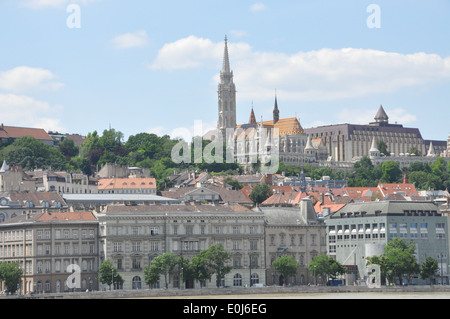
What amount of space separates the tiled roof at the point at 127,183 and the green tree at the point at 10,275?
6611cm

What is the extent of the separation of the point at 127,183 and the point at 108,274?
225 feet

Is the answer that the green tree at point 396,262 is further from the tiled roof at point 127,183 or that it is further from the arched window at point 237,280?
the tiled roof at point 127,183

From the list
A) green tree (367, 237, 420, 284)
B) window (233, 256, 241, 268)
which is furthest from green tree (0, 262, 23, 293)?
green tree (367, 237, 420, 284)

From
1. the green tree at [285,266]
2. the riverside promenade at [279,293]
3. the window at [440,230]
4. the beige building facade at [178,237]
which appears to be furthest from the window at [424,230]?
the beige building facade at [178,237]

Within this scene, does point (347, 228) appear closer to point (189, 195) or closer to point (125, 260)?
point (125, 260)

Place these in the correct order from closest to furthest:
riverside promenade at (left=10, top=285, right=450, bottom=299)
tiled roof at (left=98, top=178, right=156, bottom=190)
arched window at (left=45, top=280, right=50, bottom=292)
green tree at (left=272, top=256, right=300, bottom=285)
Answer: riverside promenade at (left=10, top=285, right=450, bottom=299) → arched window at (left=45, top=280, right=50, bottom=292) → green tree at (left=272, top=256, right=300, bottom=285) → tiled roof at (left=98, top=178, right=156, bottom=190)

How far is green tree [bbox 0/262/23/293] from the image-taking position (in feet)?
397

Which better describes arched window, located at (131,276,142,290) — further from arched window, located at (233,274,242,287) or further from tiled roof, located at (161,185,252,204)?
tiled roof, located at (161,185,252,204)

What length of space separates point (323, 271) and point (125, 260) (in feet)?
62.9

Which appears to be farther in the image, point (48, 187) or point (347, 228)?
point (48, 187)

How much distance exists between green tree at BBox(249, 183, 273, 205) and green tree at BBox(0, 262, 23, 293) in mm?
66175

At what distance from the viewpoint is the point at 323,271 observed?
130250 mm
